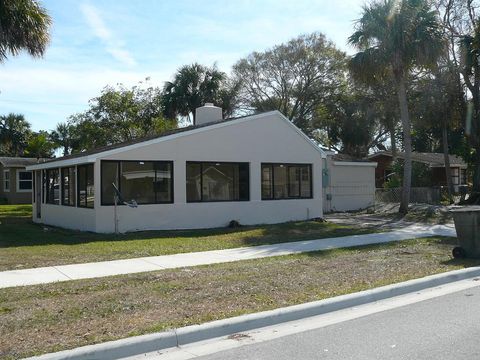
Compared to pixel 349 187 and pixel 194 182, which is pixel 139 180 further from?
pixel 349 187

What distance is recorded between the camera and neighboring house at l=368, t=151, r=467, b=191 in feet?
132

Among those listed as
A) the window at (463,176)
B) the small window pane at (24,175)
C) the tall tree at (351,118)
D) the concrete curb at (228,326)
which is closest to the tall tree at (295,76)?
the tall tree at (351,118)

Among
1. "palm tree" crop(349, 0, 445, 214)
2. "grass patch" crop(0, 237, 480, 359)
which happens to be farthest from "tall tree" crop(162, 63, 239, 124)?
"grass patch" crop(0, 237, 480, 359)

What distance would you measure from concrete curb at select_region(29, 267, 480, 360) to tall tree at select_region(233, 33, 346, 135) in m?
35.5

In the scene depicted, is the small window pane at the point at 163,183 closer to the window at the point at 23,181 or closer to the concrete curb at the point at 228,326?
the concrete curb at the point at 228,326

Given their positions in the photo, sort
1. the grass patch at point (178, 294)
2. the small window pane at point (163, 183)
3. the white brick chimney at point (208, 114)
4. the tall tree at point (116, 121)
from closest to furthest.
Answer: the grass patch at point (178, 294) < the small window pane at point (163, 183) < the white brick chimney at point (208, 114) < the tall tree at point (116, 121)

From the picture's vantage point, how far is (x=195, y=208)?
59.1 feet

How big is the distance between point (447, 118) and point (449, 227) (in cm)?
1337

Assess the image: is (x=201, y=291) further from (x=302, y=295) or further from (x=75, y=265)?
(x=75, y=265)

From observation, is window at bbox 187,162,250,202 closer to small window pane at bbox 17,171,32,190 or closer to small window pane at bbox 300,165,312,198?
small window pane at bbox 300,165,312,198

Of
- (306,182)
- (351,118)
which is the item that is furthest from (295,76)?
(306,182)

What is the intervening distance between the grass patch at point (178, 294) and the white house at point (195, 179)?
6830 mm

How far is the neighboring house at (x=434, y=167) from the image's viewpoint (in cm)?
4021

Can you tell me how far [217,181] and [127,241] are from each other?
5.07m
